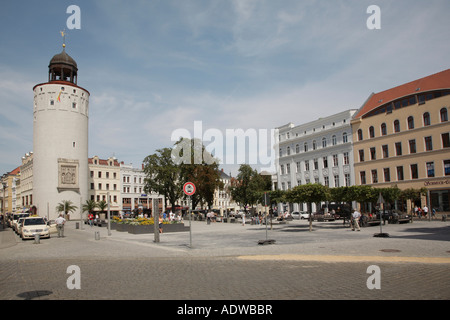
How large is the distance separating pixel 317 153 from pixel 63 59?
5409 centimetres

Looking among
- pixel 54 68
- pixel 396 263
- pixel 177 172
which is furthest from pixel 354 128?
pixel 54 68

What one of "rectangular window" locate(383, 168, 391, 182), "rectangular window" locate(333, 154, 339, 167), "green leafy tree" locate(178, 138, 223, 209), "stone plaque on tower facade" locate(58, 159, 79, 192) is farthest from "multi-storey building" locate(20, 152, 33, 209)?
"rectangular window" locate(383, 168, 391, 182)

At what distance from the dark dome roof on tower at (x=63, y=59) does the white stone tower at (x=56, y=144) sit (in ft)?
0.65

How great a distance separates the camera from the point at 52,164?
7038 centimetres

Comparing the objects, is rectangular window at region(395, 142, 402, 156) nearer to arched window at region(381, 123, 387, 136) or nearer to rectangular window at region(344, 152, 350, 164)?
arched window at region(381, 123, 387, 136)

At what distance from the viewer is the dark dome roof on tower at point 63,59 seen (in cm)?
7312

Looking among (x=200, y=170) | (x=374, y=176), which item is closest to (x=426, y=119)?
(x=374, y=176)

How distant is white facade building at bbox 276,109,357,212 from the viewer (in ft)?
193

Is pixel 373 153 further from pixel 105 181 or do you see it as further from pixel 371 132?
pixel 105 181

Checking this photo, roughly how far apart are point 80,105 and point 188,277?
7138cm

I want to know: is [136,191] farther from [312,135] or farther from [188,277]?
[188,277]

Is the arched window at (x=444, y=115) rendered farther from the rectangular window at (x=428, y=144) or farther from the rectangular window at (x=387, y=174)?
the rectangular window at (x=387, y=174)

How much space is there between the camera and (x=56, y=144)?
70.4 m
